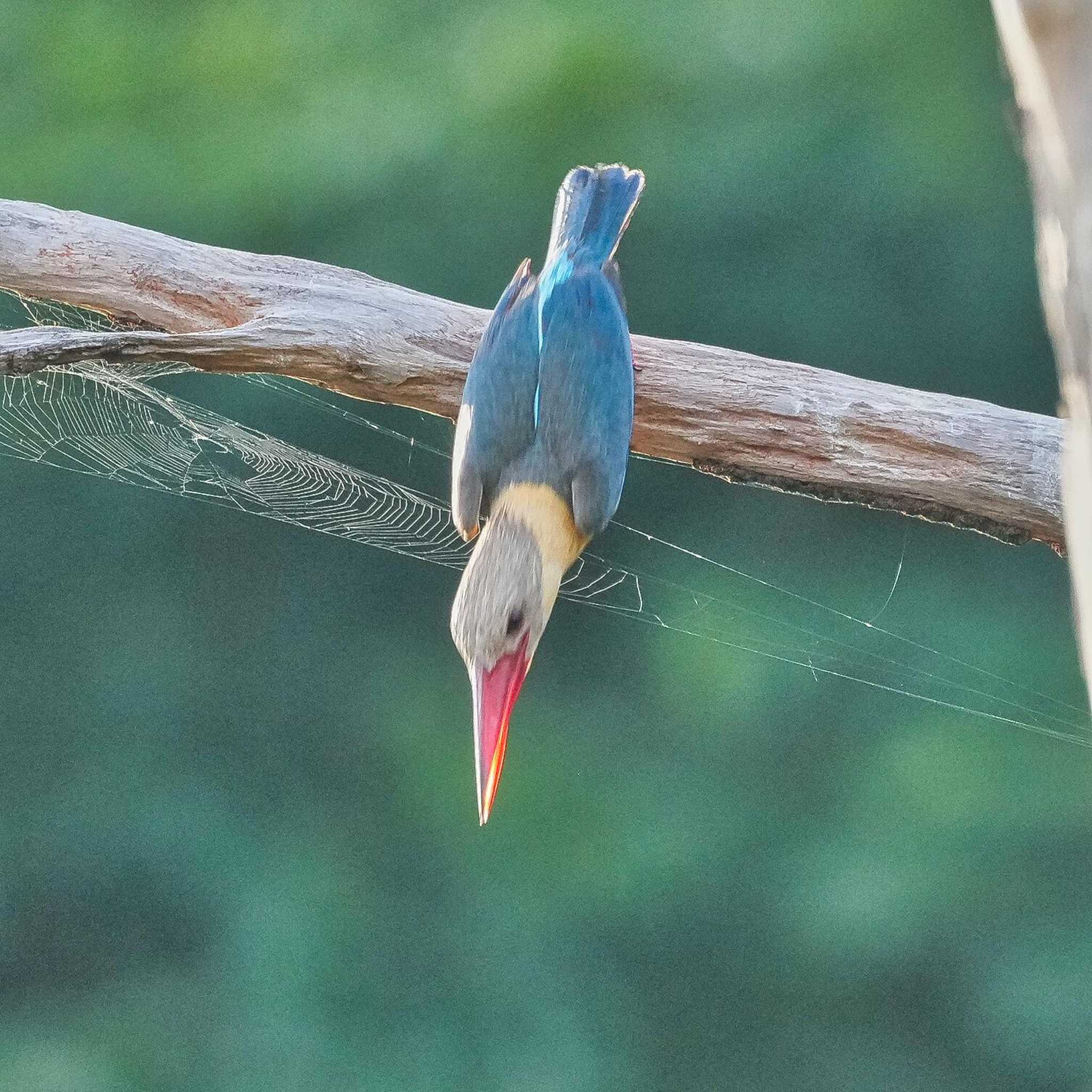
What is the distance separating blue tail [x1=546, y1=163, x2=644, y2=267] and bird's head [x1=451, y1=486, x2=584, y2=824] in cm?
46

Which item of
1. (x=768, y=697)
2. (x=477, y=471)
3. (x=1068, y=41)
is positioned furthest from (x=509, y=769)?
(x=1068, y=41)

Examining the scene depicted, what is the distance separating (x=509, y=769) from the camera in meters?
4.20

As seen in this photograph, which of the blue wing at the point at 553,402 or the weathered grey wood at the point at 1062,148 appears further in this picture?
the blue wing at the point at 553,402

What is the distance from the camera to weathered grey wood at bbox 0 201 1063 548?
5.82ft

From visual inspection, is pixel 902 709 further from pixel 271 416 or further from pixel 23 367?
pixel 23 367

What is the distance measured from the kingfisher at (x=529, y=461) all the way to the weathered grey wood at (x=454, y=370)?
9 cm

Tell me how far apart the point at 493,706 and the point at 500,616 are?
12 centimetres

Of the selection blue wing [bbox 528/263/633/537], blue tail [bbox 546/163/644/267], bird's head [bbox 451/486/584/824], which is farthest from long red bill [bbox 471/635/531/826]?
blue tail [bbox 546/163/644/267]

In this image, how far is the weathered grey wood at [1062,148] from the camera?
0.61 m

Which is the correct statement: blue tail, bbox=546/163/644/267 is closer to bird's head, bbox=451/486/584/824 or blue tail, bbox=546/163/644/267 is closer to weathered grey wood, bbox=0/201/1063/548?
weathered grey wood, bbox=0/201/1063/548

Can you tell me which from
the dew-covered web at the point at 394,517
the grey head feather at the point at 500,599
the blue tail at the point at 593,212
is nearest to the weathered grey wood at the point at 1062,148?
the grey head feather at the point at 500,599

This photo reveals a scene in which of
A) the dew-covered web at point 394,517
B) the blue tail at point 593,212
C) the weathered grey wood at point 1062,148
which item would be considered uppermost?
the weathered grey wood at point 1062,148

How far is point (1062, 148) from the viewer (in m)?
0.63

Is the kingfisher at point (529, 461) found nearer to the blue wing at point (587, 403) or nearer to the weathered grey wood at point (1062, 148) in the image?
the blue wing at point (587, 403)
